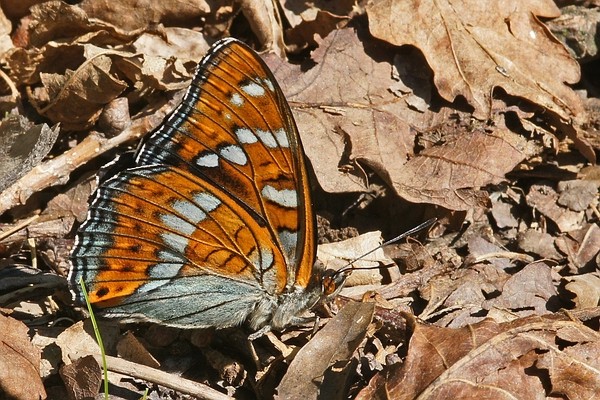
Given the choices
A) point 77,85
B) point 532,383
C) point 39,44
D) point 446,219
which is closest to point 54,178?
point 77,85

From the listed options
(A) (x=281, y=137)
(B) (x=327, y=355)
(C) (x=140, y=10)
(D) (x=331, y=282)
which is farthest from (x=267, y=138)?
(C) (x=140, y=10)

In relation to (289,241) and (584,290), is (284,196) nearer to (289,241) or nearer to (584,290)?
(289,241)

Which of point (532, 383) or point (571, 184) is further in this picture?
point (571, 184)

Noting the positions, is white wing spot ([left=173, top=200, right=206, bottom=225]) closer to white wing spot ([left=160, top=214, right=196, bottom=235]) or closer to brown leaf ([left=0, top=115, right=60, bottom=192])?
white wing spot ([left=160, top=214, right=196, bottom=235])

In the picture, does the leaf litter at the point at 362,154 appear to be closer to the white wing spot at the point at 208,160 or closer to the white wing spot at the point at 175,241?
the white wing spot at the point at 175,241

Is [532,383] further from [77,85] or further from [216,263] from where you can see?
[77,85]

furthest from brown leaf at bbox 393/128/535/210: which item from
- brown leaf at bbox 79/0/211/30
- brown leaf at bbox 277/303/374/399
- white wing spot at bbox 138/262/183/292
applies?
brown leaf at bbox 79/0/211/30
